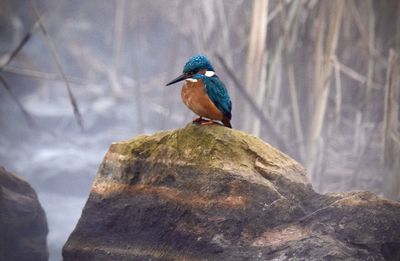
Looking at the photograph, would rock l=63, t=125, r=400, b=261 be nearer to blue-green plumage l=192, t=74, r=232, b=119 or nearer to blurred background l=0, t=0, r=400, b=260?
blue-green plumage l=192, t=74, r=232, b=119

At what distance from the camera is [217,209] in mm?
1153

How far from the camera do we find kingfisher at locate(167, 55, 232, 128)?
1.24 metres

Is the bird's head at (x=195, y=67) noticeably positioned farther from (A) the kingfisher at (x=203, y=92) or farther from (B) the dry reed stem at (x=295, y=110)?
(B) the dry reed stem at (x=295, y=110)

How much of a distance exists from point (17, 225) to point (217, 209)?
0.77m

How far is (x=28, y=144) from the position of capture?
249cm

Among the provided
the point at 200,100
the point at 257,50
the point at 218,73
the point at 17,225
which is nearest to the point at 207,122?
the point at 200,100

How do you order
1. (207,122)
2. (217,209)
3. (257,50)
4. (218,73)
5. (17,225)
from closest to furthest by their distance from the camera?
(217,209) < (207,122) < (17,225) < (257,50) < (218,73)

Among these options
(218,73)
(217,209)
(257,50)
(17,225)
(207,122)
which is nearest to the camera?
(217,209)

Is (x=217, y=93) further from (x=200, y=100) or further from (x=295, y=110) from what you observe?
(x=295, y=110)

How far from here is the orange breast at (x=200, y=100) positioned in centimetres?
124

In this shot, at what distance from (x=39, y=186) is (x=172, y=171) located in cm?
123

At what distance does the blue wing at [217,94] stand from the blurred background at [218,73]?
0.81 m

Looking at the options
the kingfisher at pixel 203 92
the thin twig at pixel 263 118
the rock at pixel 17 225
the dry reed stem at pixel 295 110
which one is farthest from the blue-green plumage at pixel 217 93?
the dry reed stem at pixel 295 110

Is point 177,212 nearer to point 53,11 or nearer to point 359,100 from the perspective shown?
point 359,100
